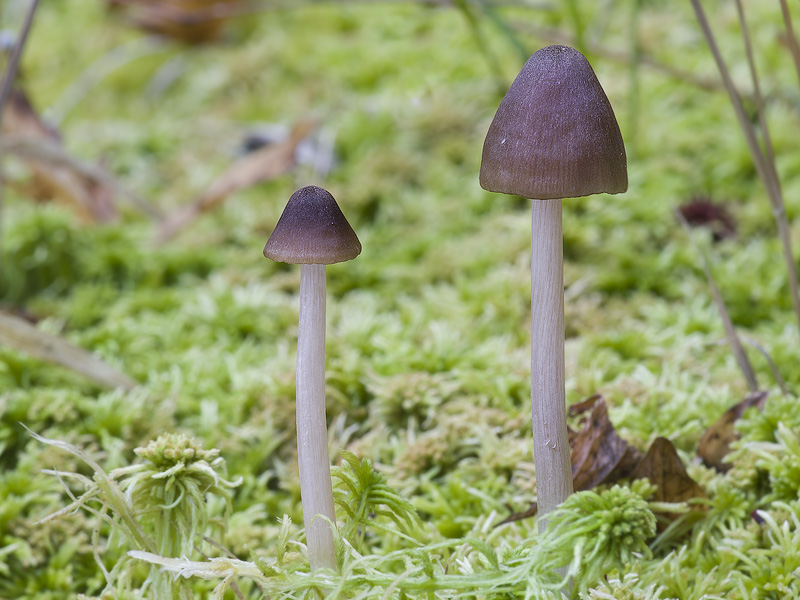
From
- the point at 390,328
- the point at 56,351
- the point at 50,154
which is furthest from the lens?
the point at 50,154

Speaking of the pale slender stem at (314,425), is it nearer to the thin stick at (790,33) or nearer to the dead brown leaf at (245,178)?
the thin stick at (790,33)

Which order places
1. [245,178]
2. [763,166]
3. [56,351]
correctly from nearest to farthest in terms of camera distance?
[763,166], [56,351], [245,178]

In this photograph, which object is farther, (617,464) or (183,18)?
(183,18)

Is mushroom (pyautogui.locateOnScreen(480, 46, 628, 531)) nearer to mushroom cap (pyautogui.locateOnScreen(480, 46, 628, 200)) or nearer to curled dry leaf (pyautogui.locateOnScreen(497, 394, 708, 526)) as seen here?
mushroom cap (pyautogui.locateOnScreen(480, 46, 628, 200))

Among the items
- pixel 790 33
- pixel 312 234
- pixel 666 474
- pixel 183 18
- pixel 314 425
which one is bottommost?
pixel 666 474

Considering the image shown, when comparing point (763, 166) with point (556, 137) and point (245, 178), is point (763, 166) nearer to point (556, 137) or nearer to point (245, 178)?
point (556, 137)

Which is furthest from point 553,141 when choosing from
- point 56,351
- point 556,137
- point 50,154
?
point 50,154
